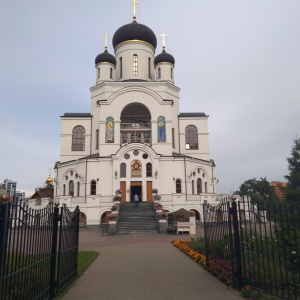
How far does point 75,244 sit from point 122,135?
2698 centimetres

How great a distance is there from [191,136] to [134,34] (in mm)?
13824

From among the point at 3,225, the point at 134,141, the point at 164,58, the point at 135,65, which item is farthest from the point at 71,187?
the point at 3,225

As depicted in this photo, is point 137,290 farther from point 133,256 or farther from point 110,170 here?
point 110,170

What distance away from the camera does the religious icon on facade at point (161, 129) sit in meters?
33.3

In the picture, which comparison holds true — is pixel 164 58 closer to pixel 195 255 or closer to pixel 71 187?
pixel 71 187

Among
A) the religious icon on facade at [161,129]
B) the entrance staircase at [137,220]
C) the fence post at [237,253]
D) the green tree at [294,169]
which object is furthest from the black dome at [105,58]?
the fence post at [237,253]

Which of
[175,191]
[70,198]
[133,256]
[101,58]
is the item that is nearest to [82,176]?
[70,198]

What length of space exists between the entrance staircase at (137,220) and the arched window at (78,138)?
10.4 metres

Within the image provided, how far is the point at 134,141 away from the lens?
3559cm

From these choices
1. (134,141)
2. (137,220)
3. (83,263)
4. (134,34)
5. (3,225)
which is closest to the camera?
(3,225)

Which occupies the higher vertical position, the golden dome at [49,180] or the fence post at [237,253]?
the golden dome at [49,180]

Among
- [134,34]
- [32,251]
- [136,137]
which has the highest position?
[134,34]

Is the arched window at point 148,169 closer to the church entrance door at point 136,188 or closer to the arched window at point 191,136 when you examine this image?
the church entrance door at point 136,188

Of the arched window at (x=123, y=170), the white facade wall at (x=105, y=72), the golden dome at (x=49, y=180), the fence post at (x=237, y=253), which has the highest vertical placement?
the white facade wall at (x=105, y=72)
